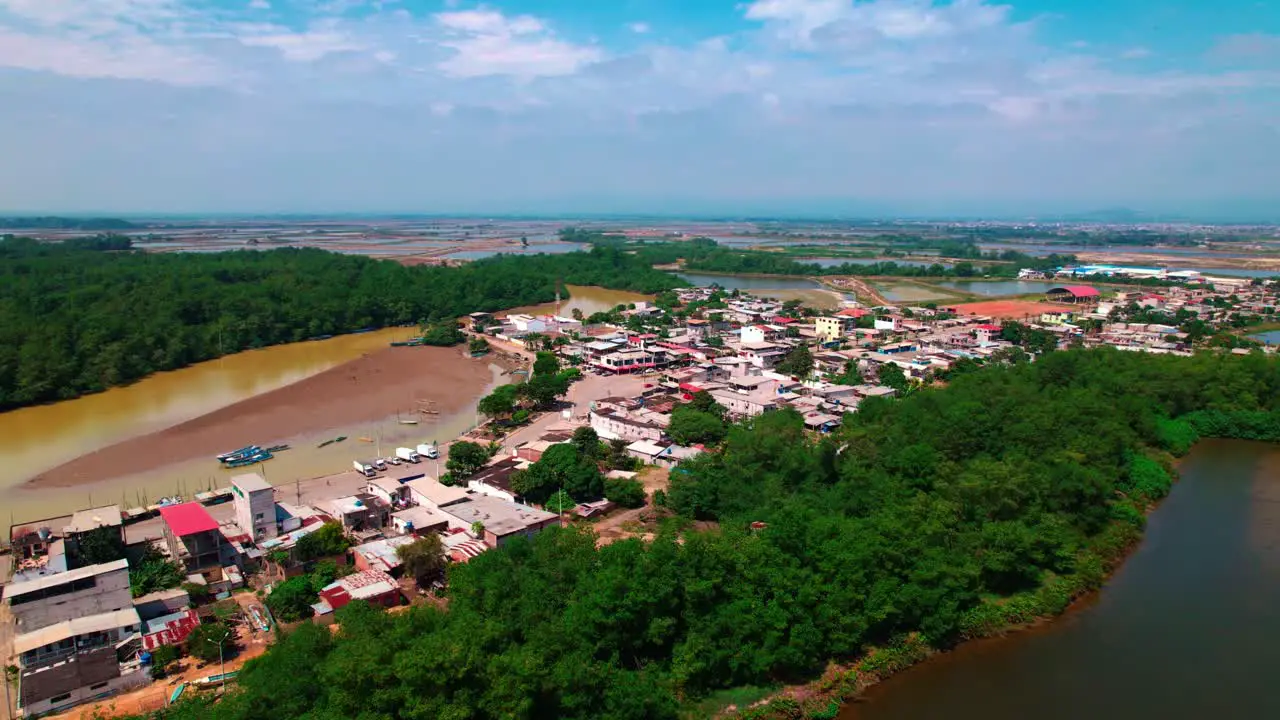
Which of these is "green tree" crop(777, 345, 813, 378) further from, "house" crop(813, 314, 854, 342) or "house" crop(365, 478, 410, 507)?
"house" crop(365, 478, 410, 507)

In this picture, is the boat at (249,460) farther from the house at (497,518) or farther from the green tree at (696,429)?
the green tree at (696,429)

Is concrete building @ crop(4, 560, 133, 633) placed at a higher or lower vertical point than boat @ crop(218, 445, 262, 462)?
higher

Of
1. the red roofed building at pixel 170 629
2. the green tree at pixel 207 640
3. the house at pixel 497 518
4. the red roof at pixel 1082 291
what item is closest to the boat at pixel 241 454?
the house at pixel 497 518

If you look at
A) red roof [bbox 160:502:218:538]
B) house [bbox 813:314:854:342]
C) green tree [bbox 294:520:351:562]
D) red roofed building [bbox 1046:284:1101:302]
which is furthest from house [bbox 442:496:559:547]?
red roofed building [bbox 1046:284:1101:302]

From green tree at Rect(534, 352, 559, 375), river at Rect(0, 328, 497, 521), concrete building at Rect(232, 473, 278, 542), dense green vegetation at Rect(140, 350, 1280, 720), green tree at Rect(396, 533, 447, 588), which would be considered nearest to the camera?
dense green vegetation at Rect(140, 350, 1280, 720)

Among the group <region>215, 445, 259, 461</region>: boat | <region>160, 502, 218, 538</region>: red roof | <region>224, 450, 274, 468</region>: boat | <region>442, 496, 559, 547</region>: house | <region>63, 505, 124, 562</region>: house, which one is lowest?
<region>224, 450, 274, 468</region>: boat

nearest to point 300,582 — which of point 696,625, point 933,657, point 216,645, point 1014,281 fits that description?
point 216,645

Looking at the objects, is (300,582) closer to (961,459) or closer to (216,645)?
(216,645)
